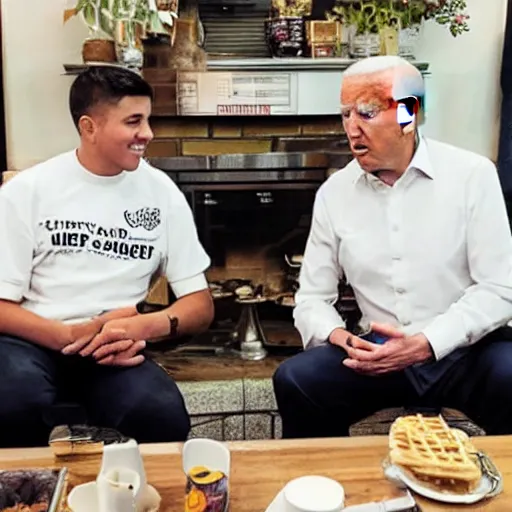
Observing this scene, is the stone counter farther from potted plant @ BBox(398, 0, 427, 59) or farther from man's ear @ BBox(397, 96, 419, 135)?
potted plant @ BBox(398, 0, 427, 59)

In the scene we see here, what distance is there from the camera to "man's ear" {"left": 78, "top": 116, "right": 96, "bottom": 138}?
1.79m

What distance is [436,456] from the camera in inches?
46.5

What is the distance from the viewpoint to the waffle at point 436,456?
1.15 meters

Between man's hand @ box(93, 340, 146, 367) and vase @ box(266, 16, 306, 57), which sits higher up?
vase @ box(266, 16, 306, 57)

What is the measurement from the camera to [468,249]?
1736mm

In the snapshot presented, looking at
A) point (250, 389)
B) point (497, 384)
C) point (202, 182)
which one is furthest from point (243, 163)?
point (497, 384)

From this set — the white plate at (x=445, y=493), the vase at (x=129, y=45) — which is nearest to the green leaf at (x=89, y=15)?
the vase at (x=129, y=45)

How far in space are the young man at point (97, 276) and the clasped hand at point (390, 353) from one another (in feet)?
1.32

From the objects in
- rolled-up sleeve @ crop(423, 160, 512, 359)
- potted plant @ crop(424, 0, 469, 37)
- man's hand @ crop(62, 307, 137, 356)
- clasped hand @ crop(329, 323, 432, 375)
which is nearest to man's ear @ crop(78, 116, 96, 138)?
man's hand @ crop(62, 307, 137, 356)

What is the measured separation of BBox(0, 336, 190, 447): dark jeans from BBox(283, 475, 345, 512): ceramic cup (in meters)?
0.64

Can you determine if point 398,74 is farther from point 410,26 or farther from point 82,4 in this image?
point 82,4

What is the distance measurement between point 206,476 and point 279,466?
0.72 ft

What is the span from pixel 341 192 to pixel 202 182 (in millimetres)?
746

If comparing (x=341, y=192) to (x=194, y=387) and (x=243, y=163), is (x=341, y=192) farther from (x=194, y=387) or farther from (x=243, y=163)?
(x=194, y=387)
